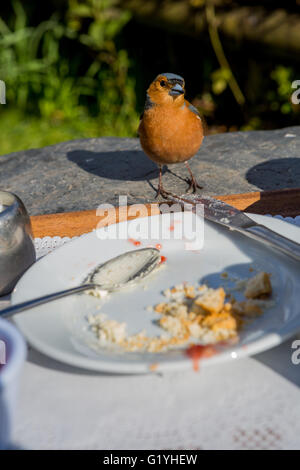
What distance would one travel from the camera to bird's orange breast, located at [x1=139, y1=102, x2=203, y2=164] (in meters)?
2.30

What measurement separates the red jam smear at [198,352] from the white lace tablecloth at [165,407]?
0.05m

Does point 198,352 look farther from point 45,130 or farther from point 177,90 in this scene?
point 45,130

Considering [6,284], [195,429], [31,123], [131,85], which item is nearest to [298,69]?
[131,85]

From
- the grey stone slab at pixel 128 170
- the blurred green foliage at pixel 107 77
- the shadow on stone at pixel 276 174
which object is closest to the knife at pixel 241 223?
the grey stone slab at pixel 128 170

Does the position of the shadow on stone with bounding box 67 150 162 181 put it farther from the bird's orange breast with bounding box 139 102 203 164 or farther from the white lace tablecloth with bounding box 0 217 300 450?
the white lace tablecloth with bounding box 0 217 300 450

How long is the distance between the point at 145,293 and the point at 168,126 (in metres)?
1.36

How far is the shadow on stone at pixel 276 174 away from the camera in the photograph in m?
2.22

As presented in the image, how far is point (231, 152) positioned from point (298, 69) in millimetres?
1472

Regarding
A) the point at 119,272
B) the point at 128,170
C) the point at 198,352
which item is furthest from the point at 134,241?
the point at 128,170

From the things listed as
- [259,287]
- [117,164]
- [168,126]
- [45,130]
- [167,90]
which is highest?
[167,90]

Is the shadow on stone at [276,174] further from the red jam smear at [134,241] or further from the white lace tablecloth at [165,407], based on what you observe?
the white lace tablecloth at [165,407]

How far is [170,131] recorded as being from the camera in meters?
2.31

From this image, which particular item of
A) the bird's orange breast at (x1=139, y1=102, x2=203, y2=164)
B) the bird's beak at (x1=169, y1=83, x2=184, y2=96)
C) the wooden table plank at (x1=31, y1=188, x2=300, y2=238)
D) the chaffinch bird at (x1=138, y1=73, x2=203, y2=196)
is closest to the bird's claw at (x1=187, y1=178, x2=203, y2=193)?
the chaffinch bird at (x1=138, y1=73, x2=203, y2=196)

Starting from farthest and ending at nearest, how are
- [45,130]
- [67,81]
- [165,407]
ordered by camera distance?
1. [67,81]
2. [45,130]
3. [165,407]
